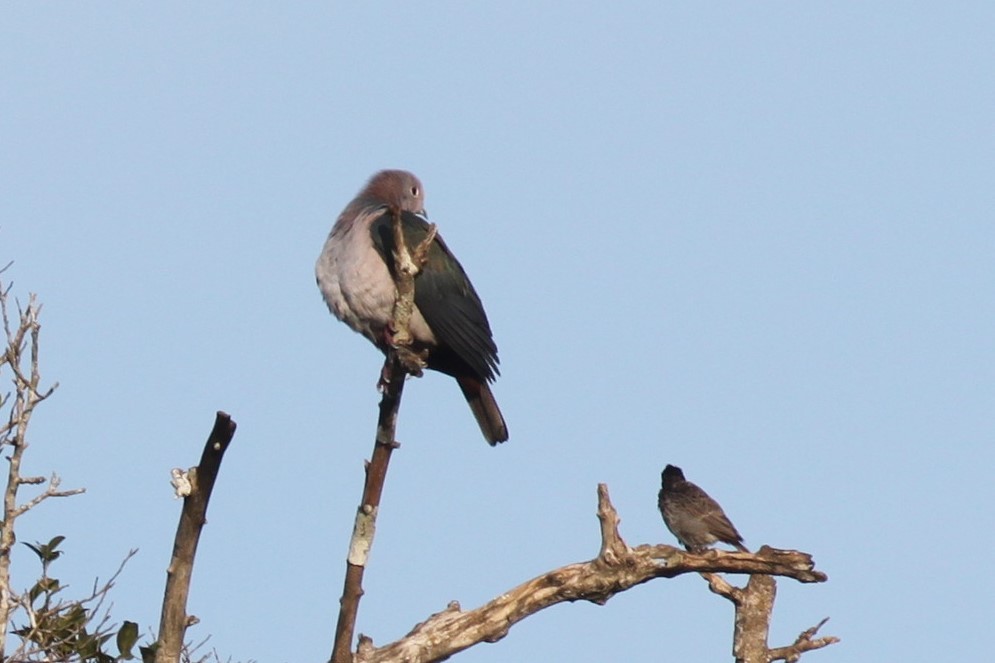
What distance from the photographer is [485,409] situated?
8.08 meters

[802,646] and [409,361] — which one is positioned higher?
[409,361]

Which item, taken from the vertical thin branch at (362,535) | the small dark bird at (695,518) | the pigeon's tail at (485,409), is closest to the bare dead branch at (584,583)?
the vertical thin branch at (362,535)

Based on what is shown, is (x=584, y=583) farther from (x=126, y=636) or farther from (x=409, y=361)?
(x=126, y=636)

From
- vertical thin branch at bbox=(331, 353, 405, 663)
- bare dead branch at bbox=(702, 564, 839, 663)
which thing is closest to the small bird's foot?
vertical thin branch at bbox=(331, 353, 405, 663)

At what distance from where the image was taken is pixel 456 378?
832cm

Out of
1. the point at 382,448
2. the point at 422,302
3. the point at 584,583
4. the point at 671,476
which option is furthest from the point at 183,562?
the point at 671,476

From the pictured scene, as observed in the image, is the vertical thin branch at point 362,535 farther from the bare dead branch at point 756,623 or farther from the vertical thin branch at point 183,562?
the bare dead branch at point 756,623

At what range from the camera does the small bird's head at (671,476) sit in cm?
886

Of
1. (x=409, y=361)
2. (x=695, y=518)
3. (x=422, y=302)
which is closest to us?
(x=409, y=361)

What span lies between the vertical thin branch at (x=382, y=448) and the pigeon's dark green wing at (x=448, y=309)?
1710 millimetres

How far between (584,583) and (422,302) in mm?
2784

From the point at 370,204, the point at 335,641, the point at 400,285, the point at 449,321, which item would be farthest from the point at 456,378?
the point at 335,641

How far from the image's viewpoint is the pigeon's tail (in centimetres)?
798

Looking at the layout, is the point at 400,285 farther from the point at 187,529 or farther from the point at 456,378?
the point at 456,378
